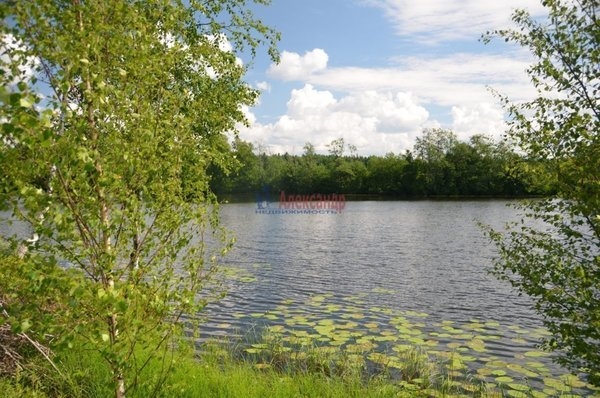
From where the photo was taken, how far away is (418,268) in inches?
1080

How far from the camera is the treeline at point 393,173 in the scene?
119 metres

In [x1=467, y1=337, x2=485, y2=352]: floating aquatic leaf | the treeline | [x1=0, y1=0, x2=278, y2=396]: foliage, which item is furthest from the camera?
the treeline

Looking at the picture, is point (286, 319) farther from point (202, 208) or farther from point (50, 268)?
point (50, 268)

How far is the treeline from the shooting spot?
119 meters

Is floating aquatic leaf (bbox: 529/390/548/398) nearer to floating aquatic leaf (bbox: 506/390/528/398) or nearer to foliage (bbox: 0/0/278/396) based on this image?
floating aquatic leaf (bbox: 506/390/528/398)

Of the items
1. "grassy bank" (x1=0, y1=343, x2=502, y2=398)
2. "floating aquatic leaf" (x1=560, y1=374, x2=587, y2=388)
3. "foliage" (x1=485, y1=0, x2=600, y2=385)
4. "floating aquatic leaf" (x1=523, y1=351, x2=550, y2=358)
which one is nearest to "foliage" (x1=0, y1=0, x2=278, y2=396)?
"grassy bank" (x1=0, y1=343, x2=502, y2=398)

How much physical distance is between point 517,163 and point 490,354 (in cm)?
747

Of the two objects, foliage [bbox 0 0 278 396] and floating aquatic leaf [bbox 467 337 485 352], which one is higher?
foliage [bbox 0 0 278 396]

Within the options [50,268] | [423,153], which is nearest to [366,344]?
[50,268]

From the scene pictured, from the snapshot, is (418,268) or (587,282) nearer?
(587,282)

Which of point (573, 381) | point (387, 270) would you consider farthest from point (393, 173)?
point (573, 381)

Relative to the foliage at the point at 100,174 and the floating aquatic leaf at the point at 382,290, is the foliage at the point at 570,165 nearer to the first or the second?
the foliage at the point at 100,174

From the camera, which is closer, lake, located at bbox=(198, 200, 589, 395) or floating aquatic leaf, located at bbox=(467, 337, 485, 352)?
lake, located at bbox=(198, 200, 589, 395)

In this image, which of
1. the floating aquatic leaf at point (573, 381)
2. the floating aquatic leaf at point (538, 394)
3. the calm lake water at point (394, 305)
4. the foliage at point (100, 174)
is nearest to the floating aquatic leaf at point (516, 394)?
the floating aquatic leaf at point (538, 394)
